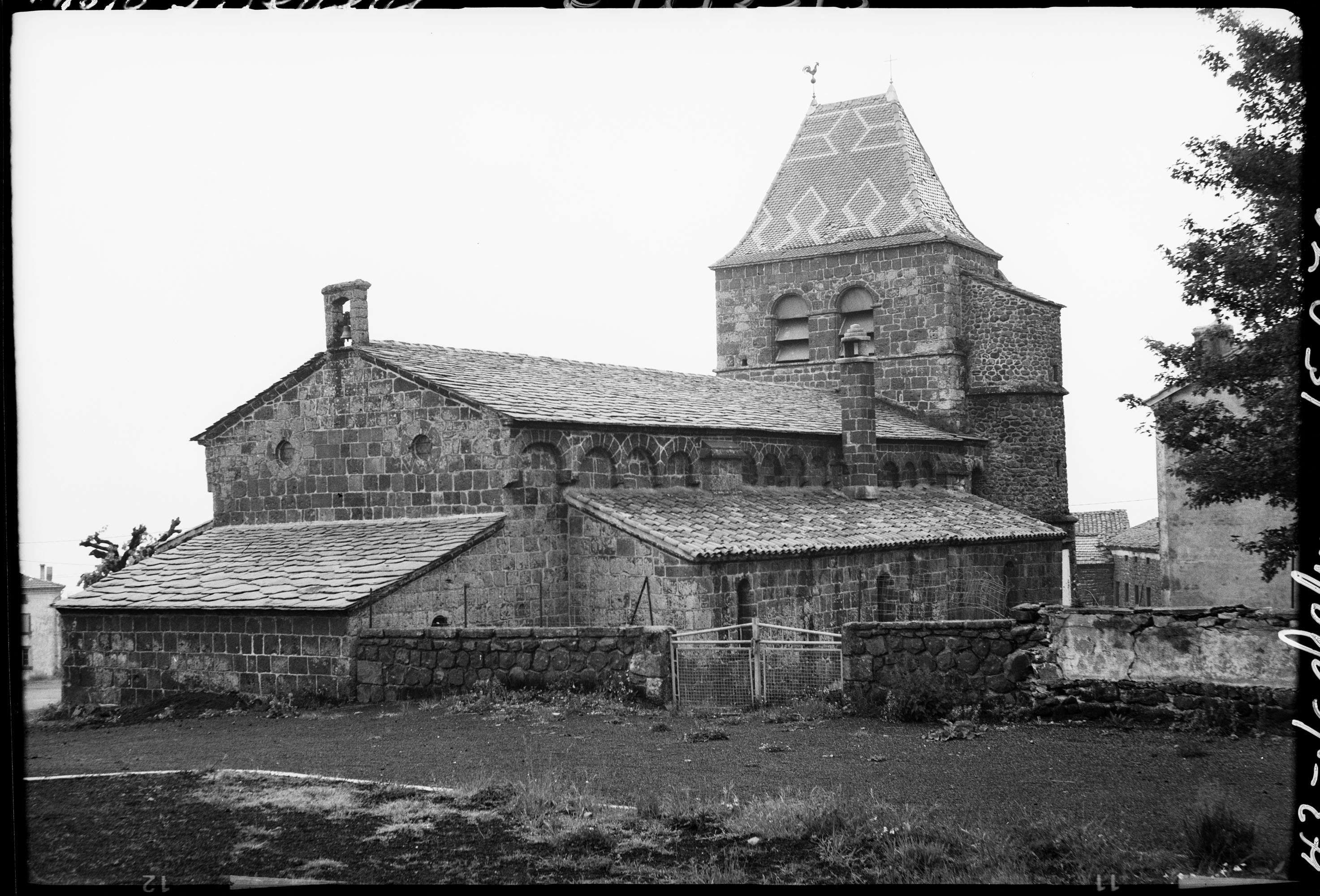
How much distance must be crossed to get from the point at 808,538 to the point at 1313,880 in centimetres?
1739

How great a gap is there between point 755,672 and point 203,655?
8882 mm

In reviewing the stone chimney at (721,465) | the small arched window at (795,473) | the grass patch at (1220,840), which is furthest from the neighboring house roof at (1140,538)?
the grass patch at (1220,840)

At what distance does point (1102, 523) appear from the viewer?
200ft

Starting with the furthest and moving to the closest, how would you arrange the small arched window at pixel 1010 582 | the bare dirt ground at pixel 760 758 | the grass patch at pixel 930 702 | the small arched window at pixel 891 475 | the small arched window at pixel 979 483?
the small arched window at pixel 979 483 → the small arched window at pixel 891 475 → the small arched window at pixel 1010 582 → the grass patch at pixel 930 702 → the bare dirt ground at pixel 760 758

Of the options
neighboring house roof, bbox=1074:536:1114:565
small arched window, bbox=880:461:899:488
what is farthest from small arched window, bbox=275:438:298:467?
neighboring house roof, bbox=1074:536:1114:565

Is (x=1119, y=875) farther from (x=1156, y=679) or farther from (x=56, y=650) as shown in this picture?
(x=56, y=650)

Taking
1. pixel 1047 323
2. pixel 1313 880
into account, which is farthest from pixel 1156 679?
pixel 1047 323

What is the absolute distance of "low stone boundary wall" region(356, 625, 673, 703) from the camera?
1711 cm

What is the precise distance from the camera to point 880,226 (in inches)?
1527

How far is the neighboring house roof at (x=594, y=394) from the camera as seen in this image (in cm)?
2405

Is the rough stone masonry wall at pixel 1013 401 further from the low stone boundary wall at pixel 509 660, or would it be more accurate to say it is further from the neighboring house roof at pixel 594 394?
the low stone boundary wall at pixel 509 660

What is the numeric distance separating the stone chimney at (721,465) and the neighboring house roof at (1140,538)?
2445cm

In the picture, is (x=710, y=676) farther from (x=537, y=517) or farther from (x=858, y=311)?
(x=858, y=311)

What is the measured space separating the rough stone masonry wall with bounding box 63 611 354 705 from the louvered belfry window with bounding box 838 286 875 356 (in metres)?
22.4
